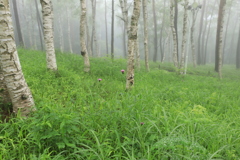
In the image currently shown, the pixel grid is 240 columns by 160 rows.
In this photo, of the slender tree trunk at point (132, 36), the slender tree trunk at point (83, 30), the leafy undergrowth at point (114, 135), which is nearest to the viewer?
the leafy undergrowth at point (114, 135)

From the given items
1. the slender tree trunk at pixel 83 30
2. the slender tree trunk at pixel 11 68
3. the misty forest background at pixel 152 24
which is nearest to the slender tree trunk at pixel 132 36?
the slender tree trunk at pixel 83 30

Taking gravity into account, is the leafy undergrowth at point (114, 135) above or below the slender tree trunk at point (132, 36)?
below

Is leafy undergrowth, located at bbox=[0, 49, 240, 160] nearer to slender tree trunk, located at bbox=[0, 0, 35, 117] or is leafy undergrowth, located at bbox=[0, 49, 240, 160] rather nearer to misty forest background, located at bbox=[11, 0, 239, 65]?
slender tree trunk, located at bbox=[0, 0, 35, 117]

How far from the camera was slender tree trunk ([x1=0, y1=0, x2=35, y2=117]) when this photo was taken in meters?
2.16

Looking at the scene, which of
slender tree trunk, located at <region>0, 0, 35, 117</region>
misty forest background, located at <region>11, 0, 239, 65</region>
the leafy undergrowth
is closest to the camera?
the leafy undergrowth

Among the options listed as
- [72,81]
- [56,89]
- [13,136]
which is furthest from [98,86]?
[13,136]

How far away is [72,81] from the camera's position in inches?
185

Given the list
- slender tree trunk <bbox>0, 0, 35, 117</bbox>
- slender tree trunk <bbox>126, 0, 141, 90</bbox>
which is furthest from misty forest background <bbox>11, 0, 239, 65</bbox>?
slender tree trunk <bbox>0, 0, 35, 117</bbox>

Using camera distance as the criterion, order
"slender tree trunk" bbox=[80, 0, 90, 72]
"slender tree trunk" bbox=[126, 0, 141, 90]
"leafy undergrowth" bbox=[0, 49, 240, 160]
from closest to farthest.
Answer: "leafy undergrowth" bbox=[0, 49, 240, 160] < "slender tree trunk" bbox=[126, 0, 141, 90] < "slender tree trunk" bbox=[80, 0, 90, 72]

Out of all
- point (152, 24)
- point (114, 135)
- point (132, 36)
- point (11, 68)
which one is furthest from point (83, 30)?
point (152, 24)

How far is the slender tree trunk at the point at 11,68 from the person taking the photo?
216cm

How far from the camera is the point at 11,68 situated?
2.25 m

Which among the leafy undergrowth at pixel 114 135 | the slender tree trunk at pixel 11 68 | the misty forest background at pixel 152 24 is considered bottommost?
the leafy undergrowth at pixel 114 135

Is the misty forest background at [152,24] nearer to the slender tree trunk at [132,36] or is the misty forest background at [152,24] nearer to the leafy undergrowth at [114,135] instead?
the slender tree trunk at [132,36]
